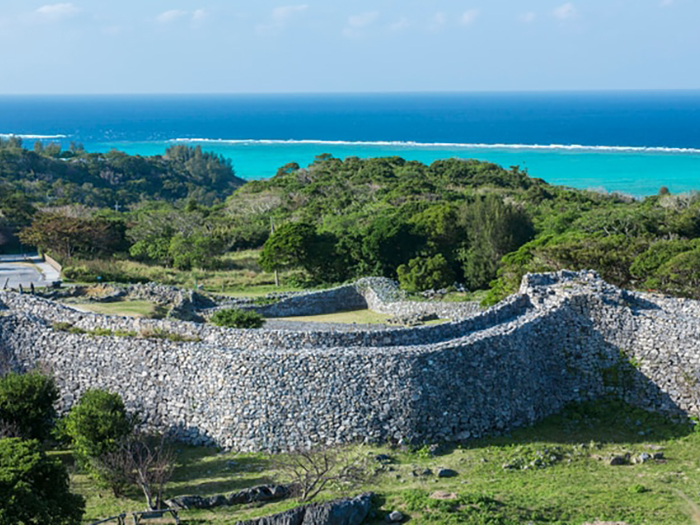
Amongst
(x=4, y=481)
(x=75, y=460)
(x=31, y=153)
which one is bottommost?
(x=75, y=460)

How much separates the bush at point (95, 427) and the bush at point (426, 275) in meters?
21.0

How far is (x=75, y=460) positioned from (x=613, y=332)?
46.4 ft

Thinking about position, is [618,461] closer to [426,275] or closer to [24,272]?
[426,275]

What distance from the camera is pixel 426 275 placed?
38.6m

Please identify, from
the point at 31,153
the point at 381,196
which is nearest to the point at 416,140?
the point at 31,153

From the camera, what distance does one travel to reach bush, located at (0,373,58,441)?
1955 cm

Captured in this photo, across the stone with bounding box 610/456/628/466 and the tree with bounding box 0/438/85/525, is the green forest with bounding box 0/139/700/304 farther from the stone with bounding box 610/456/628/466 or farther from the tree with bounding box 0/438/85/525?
the tree with bounding box 0/438/85/525

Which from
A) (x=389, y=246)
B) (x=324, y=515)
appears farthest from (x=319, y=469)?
(x=389, y=246)

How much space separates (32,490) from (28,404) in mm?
5551

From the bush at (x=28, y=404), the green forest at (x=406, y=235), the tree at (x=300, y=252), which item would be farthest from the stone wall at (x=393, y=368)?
the tree at (x=300, y=252)

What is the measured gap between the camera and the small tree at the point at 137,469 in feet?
54.1

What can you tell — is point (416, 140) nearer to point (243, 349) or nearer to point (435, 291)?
point (435, 291)

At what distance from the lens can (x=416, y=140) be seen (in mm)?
189125

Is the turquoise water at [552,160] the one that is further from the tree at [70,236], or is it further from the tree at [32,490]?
the tree at [32,490]
